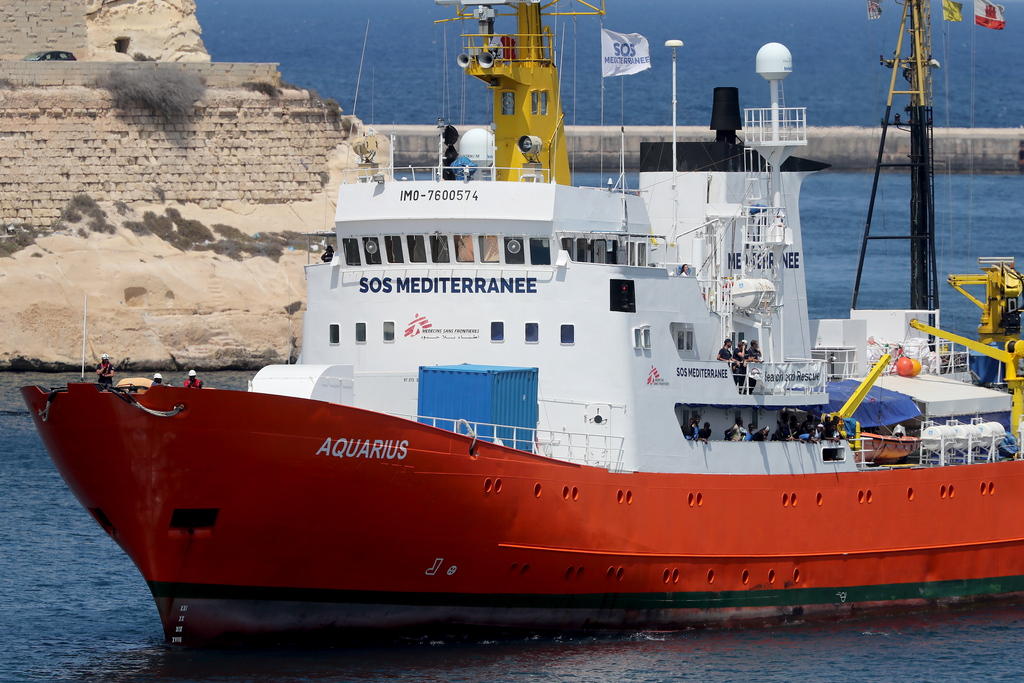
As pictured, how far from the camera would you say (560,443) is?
26.8 meters

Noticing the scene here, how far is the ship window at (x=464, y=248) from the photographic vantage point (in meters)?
27.6

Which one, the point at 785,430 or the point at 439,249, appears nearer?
the point at 439,249

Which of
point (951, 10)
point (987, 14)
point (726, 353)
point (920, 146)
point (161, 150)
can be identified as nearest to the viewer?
point (726, 353)

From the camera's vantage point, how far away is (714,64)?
192 metres

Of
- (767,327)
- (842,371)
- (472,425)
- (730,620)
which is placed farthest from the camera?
(842,371)

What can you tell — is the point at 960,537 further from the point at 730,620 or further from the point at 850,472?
the point at 730,620

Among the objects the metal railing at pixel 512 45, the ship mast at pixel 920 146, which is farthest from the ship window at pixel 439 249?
the ship mast at pixel 920 146

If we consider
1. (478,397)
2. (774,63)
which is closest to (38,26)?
(774,63)

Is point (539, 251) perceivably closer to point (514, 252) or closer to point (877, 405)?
point (514, 252)

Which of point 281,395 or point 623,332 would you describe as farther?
point 623,332

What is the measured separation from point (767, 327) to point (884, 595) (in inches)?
182

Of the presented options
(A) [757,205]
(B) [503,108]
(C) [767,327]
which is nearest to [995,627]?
(C) [767,327]

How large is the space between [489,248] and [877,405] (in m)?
8.24

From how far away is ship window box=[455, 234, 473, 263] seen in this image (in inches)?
1085
